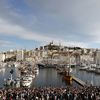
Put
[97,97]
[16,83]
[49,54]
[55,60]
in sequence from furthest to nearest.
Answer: [49,54], [55,60], [16,83], [97,97]

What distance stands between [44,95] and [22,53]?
6820 inches

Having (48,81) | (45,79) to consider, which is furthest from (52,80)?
(45,79)

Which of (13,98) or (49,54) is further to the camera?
(49,54)

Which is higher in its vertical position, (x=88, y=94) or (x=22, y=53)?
(x=22, y=53)

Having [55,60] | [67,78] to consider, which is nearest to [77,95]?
[67,78]

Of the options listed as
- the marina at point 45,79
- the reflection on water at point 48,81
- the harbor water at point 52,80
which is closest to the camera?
the marina at point 45,79

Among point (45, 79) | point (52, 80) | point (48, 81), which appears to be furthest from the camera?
point (45, 79)

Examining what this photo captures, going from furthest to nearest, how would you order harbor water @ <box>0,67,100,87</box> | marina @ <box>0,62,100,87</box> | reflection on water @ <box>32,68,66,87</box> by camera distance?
reflection on water @ <box>32,68,66,87</box> → harbor water @ <box>0,67,100,87</box> → marina @ <box>0,62,100,87</box>

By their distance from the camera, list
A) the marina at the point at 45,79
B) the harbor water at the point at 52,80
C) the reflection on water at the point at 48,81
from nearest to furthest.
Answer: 1. the marina at the point at 45,79
2. the harbor water at the point at 52,80
3. the reflection on water at the point at 48,81

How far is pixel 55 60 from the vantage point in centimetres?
15812

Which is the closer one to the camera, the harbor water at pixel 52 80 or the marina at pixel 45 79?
the marina at pixel 45 79

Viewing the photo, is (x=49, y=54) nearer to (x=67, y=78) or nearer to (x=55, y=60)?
(x=55, y=60)

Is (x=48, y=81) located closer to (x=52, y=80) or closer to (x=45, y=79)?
(x=52, y=80)

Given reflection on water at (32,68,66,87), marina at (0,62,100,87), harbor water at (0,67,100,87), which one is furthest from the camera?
reflection on water at (32,68,66,87)
